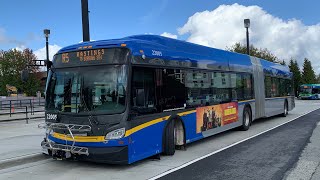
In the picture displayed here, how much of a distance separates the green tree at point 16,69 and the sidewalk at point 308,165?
261 feet

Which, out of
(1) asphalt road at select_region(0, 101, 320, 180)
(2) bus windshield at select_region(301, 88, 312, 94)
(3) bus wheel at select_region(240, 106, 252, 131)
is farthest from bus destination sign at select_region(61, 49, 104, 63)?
(2) bus windshield at select_region(301, 88, 312, 94)

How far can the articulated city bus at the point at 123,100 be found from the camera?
8.16 metres

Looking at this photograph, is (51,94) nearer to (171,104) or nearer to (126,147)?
(126,147)

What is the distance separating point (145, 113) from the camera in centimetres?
884

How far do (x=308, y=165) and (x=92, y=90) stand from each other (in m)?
5.17

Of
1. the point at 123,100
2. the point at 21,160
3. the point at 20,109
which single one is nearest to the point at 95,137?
the point at 123,100

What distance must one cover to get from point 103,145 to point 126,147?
50cm

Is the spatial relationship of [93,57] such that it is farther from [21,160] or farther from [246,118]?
[246,118]

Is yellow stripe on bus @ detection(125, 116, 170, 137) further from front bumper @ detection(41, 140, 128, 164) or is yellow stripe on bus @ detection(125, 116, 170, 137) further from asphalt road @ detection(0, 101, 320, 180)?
asphalt road @ detection(0, 101, 320, 180)

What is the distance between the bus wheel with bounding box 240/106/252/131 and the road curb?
867cm

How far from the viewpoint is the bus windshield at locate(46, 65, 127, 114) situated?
8227mm

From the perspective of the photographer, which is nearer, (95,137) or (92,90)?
(95,137)

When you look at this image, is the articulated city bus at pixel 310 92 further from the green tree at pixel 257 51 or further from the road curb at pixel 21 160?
the road curb at pixel 21 160

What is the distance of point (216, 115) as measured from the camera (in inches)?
511
